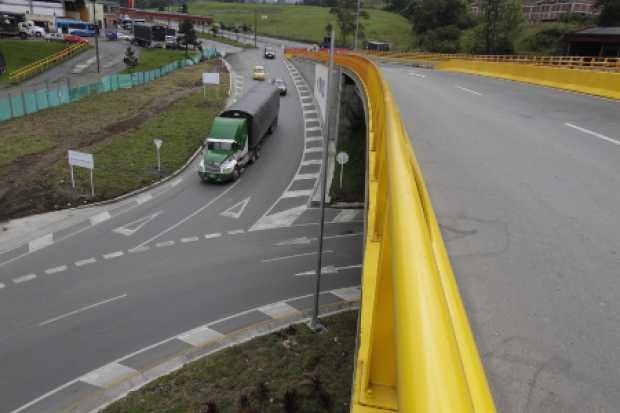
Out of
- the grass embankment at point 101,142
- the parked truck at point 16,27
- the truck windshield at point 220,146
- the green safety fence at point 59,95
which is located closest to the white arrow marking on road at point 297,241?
the truck windshield at point 220,146

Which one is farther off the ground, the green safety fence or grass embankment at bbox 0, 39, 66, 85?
grass embankment at bbox 0, 39, 66, 85

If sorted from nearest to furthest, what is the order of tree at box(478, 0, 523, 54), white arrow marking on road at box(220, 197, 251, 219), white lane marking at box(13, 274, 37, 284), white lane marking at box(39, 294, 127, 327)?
white lane marking at box(39, 294, 127, 327), white lane marking at box(13, 274, 37, 284), white arrow marking on road at box(220, 197, 251, 219), tree at box(478, 0, 523, 54)

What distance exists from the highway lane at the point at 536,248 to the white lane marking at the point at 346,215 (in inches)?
461

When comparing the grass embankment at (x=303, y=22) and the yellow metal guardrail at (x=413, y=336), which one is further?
the grass embankment at (x=303, y=22)

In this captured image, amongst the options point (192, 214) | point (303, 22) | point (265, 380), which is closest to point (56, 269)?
point (192, 214)

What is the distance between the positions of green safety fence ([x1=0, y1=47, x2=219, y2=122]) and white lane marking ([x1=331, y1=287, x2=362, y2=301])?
3114cm

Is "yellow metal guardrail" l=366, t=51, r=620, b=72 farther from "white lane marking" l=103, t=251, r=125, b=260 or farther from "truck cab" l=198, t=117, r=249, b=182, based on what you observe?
"white lane marking" l=103, t=251, r=125, b=260

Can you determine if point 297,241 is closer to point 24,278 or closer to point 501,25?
point 24,278

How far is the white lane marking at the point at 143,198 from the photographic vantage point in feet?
82.3

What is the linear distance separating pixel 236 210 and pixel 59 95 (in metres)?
26.5

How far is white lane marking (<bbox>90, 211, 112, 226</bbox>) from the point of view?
22625 millimetres

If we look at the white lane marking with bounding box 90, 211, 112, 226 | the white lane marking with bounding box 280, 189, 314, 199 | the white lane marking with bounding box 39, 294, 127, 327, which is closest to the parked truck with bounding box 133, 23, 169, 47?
the white lane marking with bounding box 280, 189, 314, 199

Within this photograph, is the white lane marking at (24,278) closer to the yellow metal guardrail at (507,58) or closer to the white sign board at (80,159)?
the white sign board at (80,159)

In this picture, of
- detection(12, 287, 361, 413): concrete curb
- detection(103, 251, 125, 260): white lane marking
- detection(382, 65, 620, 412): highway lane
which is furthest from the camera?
detection(103, 251, 125, 260): white lane marking
